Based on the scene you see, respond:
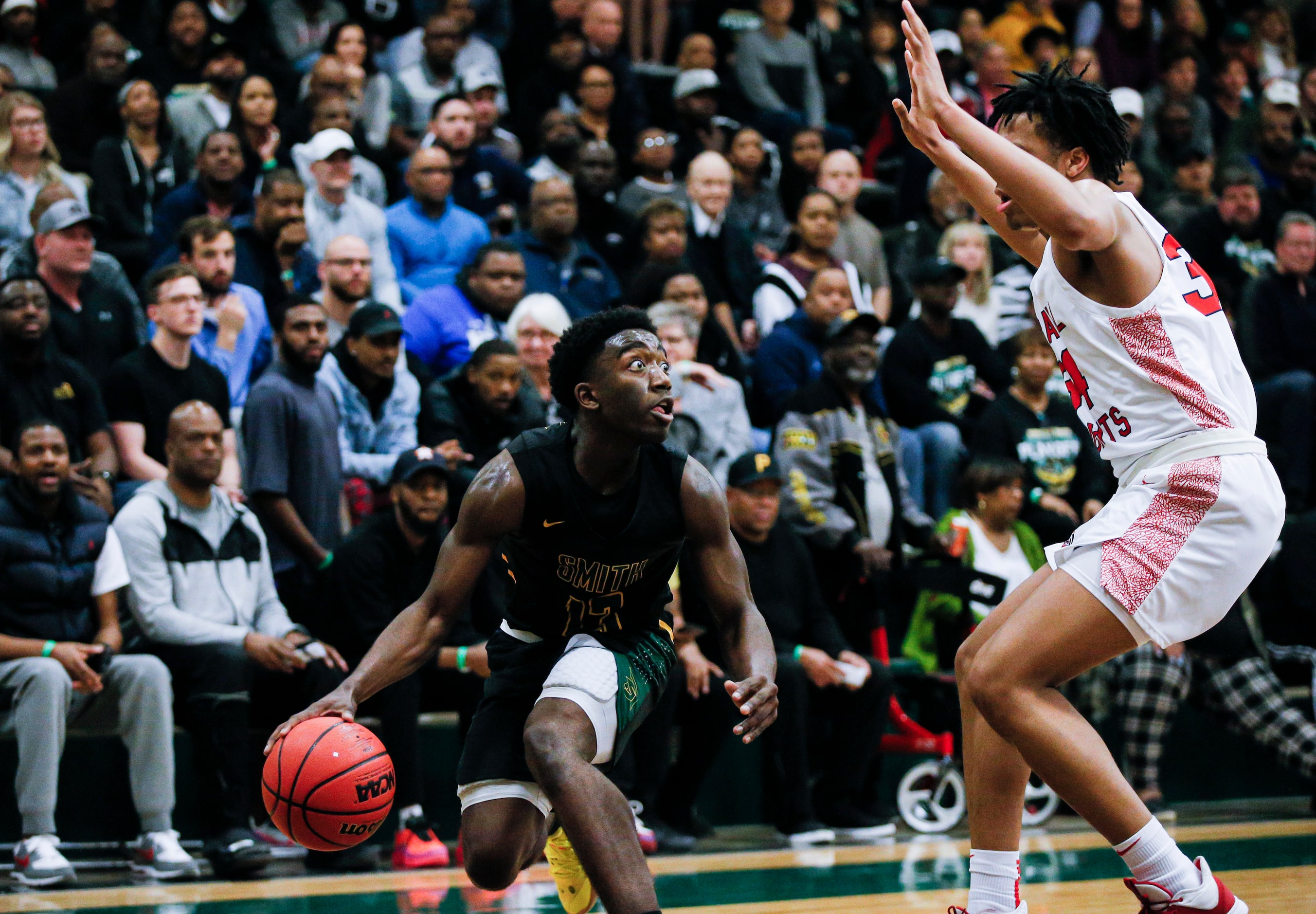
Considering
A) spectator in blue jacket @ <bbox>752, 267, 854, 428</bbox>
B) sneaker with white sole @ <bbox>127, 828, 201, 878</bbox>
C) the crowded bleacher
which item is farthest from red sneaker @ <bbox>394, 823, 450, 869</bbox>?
spectator in blue jacket @ <bbox>752, 267, 854, 428</bbox>

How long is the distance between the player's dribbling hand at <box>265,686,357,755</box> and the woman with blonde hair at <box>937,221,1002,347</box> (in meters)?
6.79

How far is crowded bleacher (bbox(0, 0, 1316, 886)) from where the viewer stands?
6.94 meters

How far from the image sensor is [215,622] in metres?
7.02

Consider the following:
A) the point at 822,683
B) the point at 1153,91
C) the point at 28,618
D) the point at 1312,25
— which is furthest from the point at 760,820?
the point at 1312,25

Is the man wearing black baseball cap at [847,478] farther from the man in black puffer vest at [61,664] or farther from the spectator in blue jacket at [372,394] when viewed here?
the man in black puffer vest at [61,664]

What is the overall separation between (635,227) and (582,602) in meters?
5.71

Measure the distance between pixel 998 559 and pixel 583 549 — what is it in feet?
13.9

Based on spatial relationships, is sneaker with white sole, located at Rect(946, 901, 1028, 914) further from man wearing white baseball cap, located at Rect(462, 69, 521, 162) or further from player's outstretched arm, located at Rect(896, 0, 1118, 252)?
man wearing white baseball cap, located at Rect(462, 69, 521, 162)

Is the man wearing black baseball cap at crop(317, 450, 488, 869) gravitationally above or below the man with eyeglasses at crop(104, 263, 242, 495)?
below

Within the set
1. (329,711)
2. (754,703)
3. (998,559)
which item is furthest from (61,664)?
(998,559)

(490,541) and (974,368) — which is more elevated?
(490,541)

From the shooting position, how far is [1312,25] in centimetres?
1588

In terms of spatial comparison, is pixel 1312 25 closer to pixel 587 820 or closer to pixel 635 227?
pixel 635 227

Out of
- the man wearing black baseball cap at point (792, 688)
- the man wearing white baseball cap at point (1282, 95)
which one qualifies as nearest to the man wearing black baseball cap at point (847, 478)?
the man wearing black baseball cap at point (792, 688)
